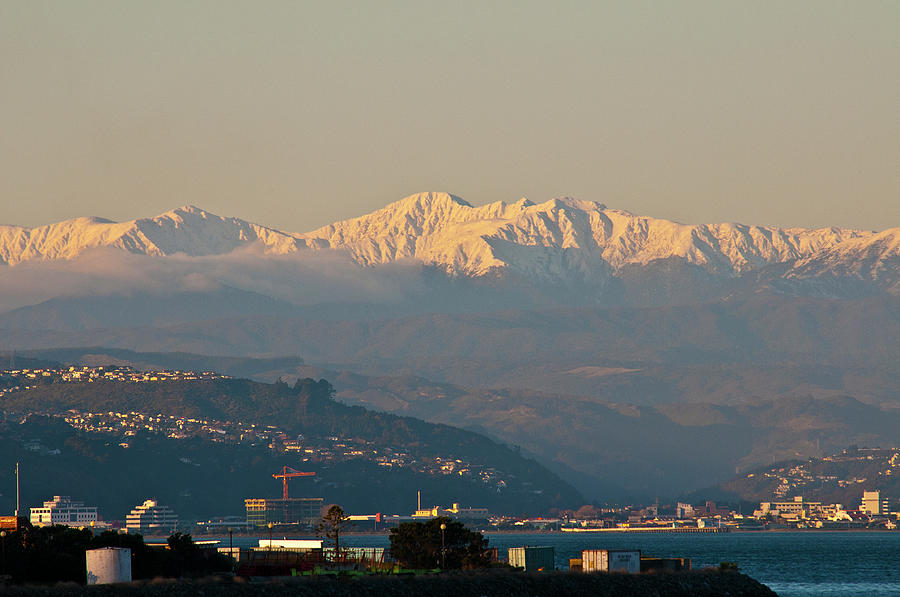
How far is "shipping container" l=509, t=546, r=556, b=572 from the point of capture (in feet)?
510

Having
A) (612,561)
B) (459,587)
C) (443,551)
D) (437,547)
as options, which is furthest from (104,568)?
(612,561)

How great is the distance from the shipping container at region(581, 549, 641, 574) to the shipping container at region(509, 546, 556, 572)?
967 cm

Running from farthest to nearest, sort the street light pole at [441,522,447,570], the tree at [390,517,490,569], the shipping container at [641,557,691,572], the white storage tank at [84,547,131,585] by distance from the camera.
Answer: the tree at [390,517,490,569], the shipping container at [641,557,691,572], the street light pole at [441,522,447,570], the white storage tank at [84,547,131,585]

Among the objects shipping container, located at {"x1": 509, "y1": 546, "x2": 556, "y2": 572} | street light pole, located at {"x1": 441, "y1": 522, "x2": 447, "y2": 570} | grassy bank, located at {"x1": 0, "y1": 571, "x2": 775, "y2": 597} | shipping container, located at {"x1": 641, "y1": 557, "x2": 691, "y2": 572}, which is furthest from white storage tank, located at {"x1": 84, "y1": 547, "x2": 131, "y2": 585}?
shipping container, located at {"x1": 641, "y1": 557, "x2": 691, "y2": 572}

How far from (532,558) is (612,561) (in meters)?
13.4

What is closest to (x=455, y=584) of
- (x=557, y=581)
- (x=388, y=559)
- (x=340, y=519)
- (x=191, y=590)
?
(x=557, y=581)

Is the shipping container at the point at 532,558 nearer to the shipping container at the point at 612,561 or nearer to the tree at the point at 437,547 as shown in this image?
the tree at the point at 437,547

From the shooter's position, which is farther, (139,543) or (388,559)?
(388,559)

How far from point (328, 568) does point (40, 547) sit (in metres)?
20.6

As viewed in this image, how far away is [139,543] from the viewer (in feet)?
497

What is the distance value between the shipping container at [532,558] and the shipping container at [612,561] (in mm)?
9669

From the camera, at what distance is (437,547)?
510 ft

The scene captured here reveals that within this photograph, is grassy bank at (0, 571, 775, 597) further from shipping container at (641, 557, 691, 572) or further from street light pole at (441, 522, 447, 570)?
street light pole at (441, 522, 447, 570)

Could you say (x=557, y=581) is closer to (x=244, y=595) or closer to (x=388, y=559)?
(x=244, y=595)
